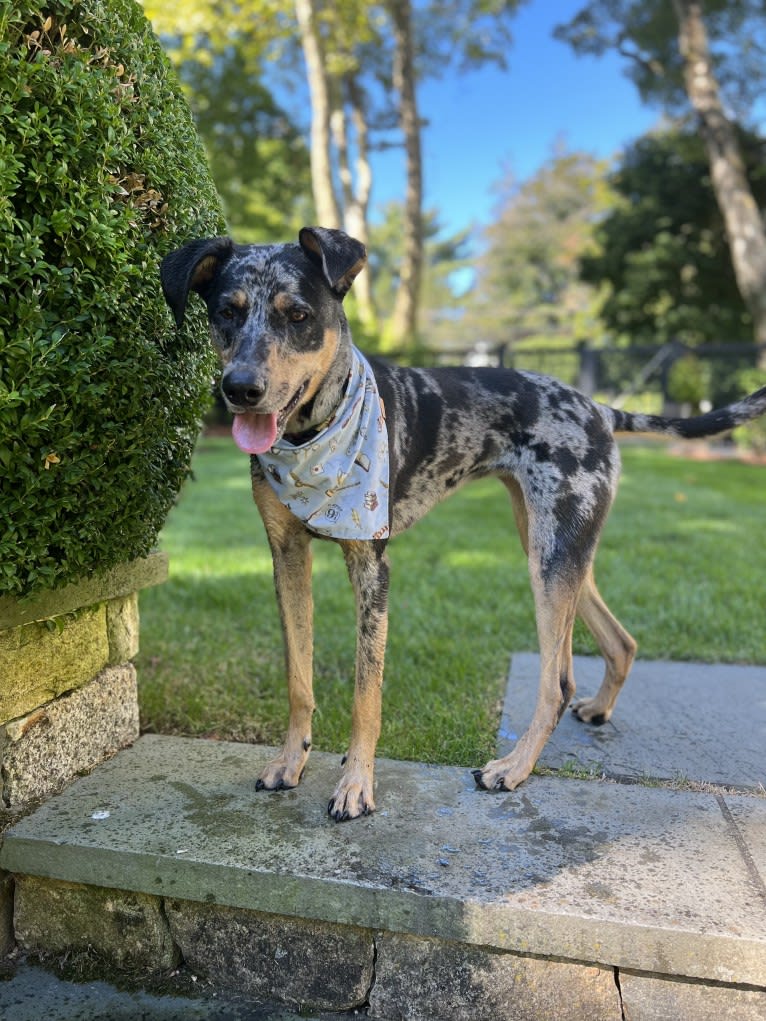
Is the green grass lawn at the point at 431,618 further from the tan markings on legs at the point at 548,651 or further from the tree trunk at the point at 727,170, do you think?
the tree trunk at the point at 727,170

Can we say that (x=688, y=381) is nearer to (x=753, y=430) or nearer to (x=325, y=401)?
(x=753, y=430)

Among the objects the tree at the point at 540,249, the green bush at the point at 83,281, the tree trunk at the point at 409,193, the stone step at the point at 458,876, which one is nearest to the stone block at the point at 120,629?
the green bush at the point at 83,281

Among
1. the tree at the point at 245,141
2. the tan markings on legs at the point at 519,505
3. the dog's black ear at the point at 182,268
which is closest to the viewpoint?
the dog's black ear at the point at 182,268

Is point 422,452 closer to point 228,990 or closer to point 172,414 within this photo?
point 172,414

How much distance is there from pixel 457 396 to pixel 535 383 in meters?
0.36

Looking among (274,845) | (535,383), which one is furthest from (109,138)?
(274,845)

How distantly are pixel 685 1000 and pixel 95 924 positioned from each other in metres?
1.77

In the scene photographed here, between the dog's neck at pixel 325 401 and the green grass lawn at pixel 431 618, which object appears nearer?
the dog's neck at pixel 325 401

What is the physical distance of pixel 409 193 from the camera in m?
21.5

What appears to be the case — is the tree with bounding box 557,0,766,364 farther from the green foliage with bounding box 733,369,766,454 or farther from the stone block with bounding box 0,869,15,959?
the stone block with bounding box 0,869,15,959

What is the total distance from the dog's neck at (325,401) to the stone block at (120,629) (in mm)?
1057

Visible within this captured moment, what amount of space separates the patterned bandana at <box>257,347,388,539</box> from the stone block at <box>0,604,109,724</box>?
36.6 inches

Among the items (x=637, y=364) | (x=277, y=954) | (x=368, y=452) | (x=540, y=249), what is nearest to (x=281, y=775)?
(x=277, y=954)

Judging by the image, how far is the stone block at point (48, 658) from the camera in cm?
265
